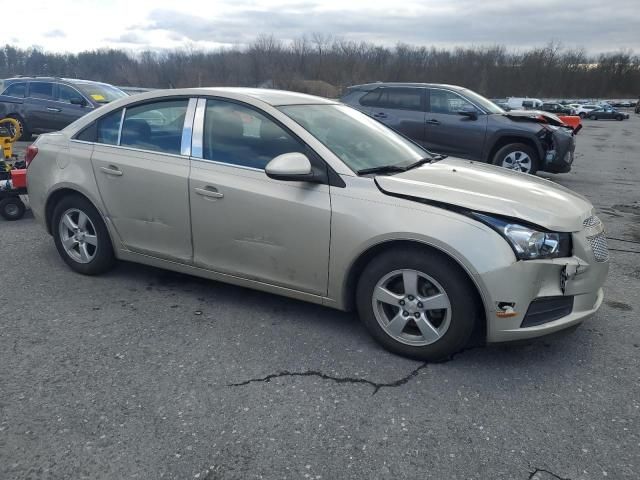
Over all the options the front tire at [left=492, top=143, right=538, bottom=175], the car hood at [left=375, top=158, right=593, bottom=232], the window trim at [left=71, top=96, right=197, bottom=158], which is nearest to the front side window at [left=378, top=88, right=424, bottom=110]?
the front tire at [left=492, top=143, right=538, bottom=175]

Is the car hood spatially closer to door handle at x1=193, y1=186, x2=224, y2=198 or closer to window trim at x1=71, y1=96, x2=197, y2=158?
door handle at x1=193, y1=186, x2=224, y2=198

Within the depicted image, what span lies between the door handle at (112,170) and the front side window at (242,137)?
0.80 meters

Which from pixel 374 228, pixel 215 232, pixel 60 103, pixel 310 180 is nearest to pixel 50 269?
pixel 215 232

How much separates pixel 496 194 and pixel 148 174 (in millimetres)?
2496

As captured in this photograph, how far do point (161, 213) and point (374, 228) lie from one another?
171 cm

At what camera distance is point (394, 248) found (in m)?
3.21

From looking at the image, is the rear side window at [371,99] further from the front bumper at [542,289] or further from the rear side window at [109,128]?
the front bumper at [542,289]

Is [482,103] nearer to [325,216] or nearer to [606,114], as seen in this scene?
[325,216]

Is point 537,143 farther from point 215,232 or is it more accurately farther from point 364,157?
point 215,232

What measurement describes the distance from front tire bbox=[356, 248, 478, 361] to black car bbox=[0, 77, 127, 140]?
449 inches

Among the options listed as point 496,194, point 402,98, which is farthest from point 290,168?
point 402,98

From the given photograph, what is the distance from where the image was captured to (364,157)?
3.72 metres

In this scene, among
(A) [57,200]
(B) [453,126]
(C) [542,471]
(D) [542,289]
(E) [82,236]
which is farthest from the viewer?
(B) [453,126]

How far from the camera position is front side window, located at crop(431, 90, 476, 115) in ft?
31.3
